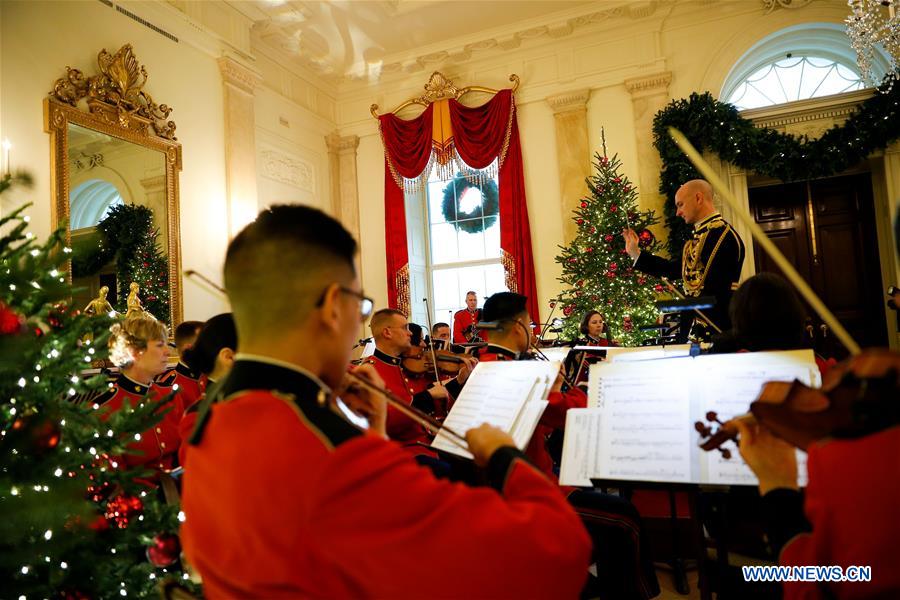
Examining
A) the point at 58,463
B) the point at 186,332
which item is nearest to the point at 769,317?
the point at 58,463

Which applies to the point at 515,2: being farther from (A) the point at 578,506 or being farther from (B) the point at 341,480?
(B) the point at 341,480

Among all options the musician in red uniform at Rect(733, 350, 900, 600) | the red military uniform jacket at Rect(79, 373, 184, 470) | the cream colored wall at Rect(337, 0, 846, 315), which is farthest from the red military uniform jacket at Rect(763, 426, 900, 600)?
the cream colored wall at Rect(337, 0, 846, 315)

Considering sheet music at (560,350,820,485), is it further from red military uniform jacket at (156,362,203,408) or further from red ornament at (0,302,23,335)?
red military uniform jacket at (156,362,203,408)

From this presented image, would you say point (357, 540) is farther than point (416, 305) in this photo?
No

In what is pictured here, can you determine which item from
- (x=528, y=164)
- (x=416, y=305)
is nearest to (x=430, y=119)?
(x=528, y=164)

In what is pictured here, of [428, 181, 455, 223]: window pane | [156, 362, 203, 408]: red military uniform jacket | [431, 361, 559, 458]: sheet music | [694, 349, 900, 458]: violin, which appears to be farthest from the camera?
[428, 181, 455, 223]: window pane

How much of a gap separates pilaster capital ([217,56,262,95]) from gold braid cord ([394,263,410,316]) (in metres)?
3.32

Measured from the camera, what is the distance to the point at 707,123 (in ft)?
24.0

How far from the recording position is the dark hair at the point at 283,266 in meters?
1.12

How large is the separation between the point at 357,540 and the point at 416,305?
28.2 feet

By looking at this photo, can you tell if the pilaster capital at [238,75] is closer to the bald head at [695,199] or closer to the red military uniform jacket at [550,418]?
the bald head at [695,199]

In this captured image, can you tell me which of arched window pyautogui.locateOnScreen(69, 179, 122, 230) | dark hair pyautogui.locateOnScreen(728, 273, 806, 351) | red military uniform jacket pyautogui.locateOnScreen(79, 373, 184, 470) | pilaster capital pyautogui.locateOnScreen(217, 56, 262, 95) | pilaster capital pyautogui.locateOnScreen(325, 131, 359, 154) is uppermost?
pilaster capital pyautogui.locateOnScreen(217, 56, 262, 95)

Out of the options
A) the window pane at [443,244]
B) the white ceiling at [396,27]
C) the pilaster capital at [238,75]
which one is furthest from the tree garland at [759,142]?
the pilaster capital at [238,75]

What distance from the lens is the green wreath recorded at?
9.28 m
